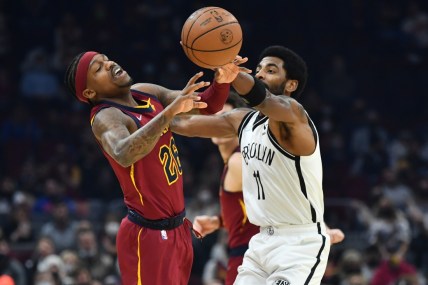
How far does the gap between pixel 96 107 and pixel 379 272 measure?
6.49 metres

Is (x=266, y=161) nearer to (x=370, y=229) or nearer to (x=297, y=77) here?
(x=297, y=77)

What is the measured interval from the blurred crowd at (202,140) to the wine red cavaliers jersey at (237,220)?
369 cm

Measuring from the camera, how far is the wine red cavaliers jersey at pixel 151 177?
6141 mm

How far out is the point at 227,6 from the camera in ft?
62.9

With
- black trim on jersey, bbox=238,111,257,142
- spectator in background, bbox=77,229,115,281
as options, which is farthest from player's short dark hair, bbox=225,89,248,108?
spectator in background, bbox=77,229,115,281

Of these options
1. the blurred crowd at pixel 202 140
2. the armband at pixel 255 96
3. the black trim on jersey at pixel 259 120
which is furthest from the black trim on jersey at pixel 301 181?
the blurred crowd at pixel 202 140

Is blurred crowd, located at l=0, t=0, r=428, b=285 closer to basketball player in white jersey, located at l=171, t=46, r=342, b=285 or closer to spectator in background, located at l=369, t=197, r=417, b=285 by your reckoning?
spectator in background, located at l=369, t=197, r=417, b=285

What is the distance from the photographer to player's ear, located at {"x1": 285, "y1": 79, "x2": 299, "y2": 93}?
21.1ft

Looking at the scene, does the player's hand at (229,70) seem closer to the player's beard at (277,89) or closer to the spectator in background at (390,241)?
the player's beard at (277,89)

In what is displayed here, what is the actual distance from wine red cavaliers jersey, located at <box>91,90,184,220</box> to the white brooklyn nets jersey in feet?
1.82

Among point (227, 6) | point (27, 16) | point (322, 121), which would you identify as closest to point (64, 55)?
point (27, 16)

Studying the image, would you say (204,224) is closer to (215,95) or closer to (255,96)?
(215,95)

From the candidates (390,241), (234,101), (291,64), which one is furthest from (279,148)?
(390,241)

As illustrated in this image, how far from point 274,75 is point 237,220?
1577 millimetres
